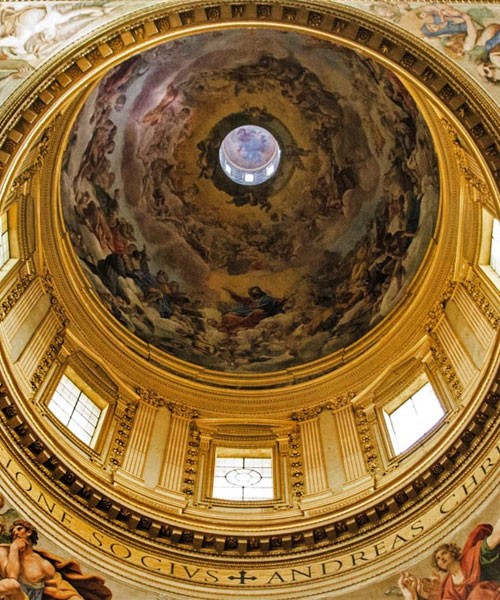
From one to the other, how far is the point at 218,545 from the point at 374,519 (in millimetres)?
3179

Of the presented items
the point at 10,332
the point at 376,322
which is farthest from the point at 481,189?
the point at 10,332

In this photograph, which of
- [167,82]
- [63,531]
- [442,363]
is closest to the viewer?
[63,531]

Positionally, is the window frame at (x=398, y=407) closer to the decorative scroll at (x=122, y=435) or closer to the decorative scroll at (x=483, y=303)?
the decorative scroll at (x=483, y=303)

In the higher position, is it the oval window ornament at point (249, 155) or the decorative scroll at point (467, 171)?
the oval window ornament at point (249, 155)

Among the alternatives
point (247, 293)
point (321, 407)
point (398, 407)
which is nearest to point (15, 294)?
point (321, 407)

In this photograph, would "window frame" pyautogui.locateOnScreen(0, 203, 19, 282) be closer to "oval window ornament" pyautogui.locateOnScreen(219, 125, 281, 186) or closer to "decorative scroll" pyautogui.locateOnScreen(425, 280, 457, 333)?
"decorative scroll" pyautogui.locateOnScreen(425, 280, 457, 333)

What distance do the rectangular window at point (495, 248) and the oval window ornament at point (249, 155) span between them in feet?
37.0

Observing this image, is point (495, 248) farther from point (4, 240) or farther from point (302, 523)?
point (4, 240)

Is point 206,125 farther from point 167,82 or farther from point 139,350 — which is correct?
point 139,350

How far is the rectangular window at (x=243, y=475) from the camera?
19.8m

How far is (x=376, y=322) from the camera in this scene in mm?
24328

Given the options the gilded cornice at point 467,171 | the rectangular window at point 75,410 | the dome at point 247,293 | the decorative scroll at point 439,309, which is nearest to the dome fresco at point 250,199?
the dome at point 247,293

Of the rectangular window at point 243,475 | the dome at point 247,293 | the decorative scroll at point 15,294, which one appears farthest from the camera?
the rectangular window at point 243,475

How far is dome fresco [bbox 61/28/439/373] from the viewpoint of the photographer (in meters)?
24.5
